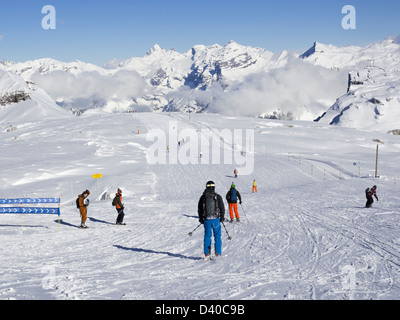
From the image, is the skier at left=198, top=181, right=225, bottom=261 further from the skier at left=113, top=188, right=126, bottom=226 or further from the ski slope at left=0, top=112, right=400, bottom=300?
the skier at left=113, top=188, right=126, bottom=226

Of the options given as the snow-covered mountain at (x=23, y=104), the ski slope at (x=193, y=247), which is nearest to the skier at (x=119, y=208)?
the ski slope at (x=193, y=247)

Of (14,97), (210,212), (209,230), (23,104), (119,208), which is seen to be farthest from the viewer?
(14,97)

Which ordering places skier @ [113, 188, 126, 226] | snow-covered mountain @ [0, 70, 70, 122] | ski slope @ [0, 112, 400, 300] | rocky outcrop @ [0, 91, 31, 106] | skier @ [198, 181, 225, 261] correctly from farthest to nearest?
rocky outcrop @ [0, 91, 31, 106] < snow-covered mountain @ [0, 70, 70, 122] < skier @ [113, 188, 126, 226] < skier @ [198, 181, 225, 261] < ski slope @ [0, 112, 400, 300]

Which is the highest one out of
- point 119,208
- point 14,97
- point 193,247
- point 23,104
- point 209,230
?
point 14,97

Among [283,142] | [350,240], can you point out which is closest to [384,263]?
[350,240]

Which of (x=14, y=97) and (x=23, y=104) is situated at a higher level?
(x=14, y=97)

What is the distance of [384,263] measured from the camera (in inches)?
363

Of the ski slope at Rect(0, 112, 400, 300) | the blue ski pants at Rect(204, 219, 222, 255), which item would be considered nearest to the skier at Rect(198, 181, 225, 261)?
the blue ski pants at Rect(204, 219, 222, 255)

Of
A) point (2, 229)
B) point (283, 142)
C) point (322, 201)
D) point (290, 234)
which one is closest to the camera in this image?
point (290, 234)

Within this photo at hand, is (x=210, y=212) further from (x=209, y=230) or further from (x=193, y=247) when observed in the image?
(x=193, y=247)

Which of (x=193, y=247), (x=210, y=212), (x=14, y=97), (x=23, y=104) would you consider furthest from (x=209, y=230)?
(x=14, y=97)

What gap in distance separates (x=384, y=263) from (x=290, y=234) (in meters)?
4.38

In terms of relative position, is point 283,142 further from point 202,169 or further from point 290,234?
point 290,234

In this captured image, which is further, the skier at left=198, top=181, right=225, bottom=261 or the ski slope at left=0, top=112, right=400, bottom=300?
the skier at left=198, top=181, right=225, bottom=261
